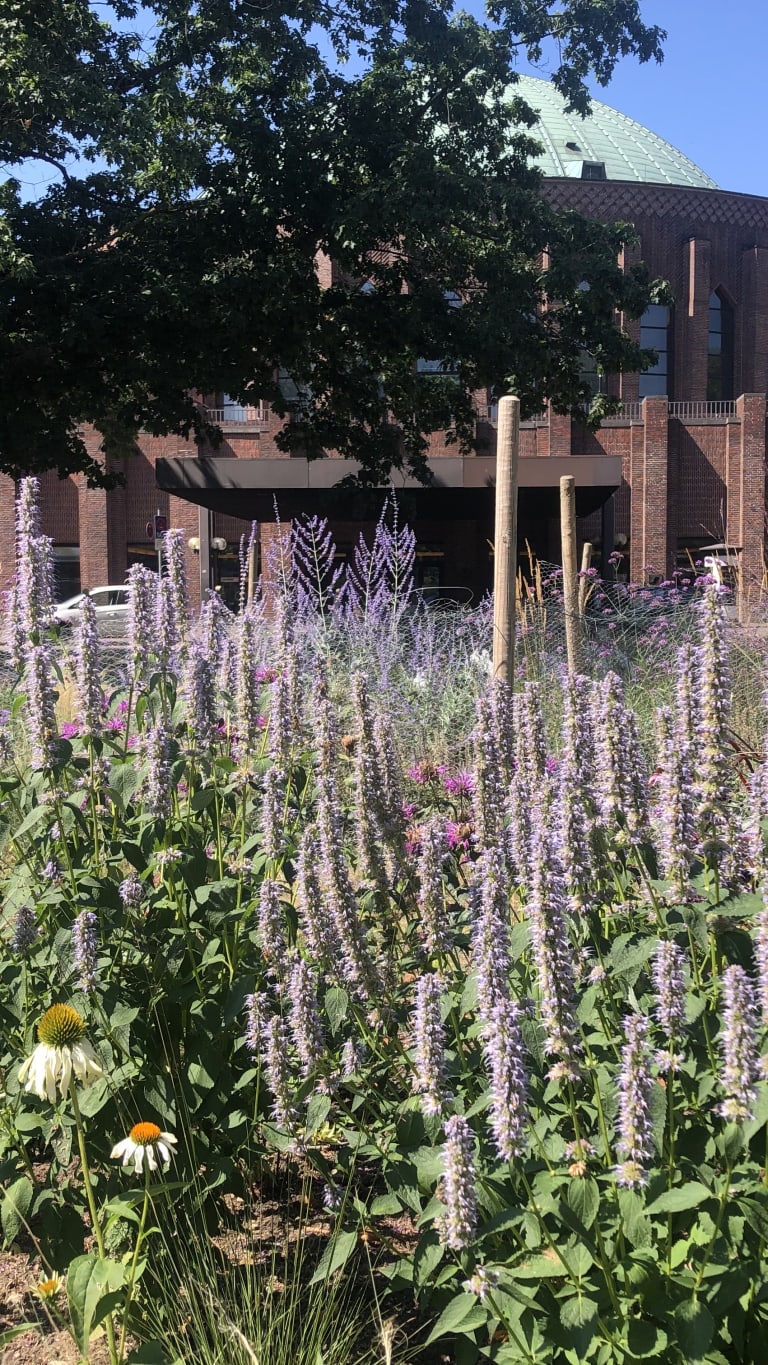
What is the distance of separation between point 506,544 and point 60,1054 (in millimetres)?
4311

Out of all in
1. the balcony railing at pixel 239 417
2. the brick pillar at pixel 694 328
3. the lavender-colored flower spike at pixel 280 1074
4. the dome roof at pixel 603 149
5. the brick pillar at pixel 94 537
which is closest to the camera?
the lavender-colored flower spike at pixel 280 1074

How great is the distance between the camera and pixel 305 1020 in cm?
197

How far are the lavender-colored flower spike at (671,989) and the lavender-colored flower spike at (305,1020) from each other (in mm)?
657

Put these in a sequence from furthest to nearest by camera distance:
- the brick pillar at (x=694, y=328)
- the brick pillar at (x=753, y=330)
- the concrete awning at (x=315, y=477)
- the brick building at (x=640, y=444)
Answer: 1. the brick pillar at (x=753, y=330)
2. the brick pillar at (x=694, y=328)
3. the brick building at (x=640, y=444)
4. the concrete awning at (x=315, y=477)

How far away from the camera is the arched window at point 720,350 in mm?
41781

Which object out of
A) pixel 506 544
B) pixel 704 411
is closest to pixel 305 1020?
pixel 506 544

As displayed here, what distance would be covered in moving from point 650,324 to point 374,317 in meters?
27.9

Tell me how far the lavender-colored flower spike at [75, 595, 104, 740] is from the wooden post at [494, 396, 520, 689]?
251 cm

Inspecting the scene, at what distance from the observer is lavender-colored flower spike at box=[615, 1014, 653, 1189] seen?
5.14ft

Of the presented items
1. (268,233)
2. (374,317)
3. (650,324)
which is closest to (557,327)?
(374,317)

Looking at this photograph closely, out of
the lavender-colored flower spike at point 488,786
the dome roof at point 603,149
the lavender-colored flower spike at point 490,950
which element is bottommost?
the lavender-colored flower spike at point 490,950

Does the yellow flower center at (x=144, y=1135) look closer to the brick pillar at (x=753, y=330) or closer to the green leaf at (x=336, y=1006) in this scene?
the green leaf at (x=336, y=1006)

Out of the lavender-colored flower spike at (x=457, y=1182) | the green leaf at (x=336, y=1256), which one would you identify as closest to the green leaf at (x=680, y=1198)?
the lavender-colored flower spike at (x=457, y=1182)

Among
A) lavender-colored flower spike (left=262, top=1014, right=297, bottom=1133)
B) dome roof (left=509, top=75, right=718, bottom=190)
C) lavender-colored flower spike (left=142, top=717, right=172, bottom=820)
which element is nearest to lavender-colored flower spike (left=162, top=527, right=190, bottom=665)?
lavender-colored flower spike (left=142, top=717, right=172, bottom=820)
